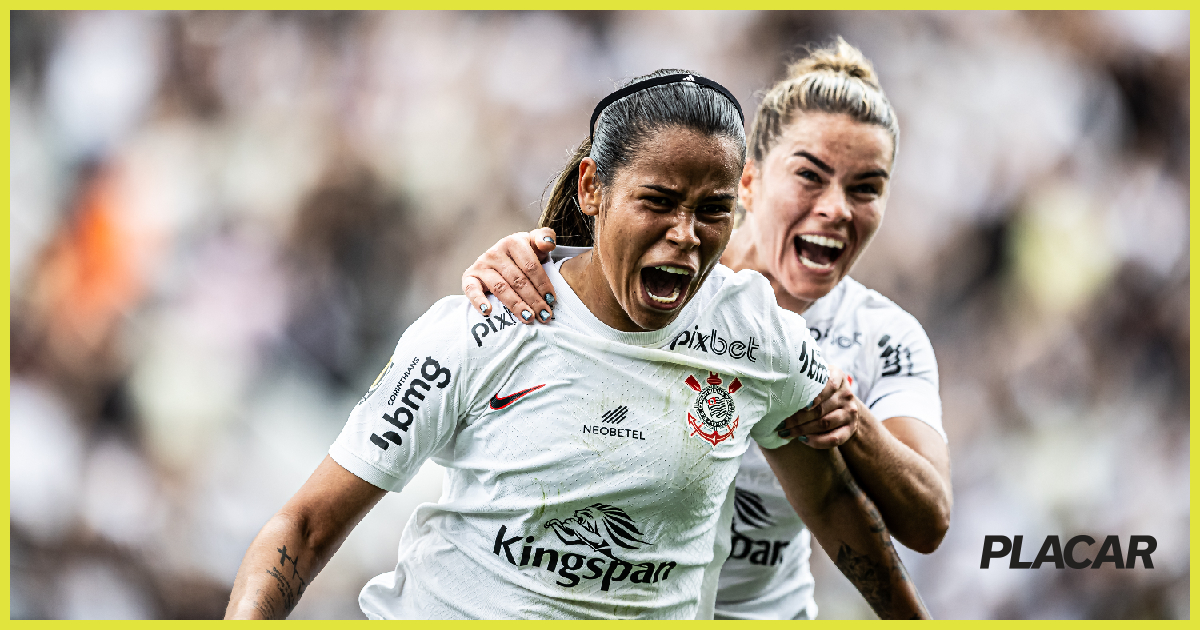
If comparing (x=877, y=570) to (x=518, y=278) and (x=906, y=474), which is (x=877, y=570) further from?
(x=518, y=278)

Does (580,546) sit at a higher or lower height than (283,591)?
higher

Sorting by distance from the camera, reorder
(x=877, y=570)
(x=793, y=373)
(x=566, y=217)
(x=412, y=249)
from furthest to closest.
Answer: (x=412, y=249) < (x=877, y=570) < (x=566, y=217) < (x=793, y=373)

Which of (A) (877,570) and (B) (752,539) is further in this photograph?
(B) (752,539)

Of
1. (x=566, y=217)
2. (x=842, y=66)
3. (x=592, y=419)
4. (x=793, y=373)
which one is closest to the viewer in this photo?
(x=592, y=419)

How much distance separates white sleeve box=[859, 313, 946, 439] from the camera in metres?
2.53

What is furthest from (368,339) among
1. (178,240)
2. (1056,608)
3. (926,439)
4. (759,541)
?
(1056,608)

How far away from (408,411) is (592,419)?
315mm

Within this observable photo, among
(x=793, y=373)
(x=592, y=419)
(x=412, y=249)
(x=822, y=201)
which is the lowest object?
(x=592, y=419)

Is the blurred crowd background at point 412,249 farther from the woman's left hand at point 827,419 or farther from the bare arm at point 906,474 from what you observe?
the woman's left hand at point 827,419

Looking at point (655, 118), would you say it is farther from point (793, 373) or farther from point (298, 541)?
point (298, 541)

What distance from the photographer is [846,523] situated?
91.6 inches

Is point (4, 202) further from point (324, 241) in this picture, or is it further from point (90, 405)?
point (324, 241)

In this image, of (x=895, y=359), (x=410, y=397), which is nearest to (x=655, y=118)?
(x=410, y=397)

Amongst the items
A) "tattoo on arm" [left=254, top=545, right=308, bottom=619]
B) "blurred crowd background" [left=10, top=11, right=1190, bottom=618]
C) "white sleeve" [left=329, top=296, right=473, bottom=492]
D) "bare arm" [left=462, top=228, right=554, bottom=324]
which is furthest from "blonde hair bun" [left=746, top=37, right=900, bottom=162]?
"blurred crowd background" [left=10, top=11, right=1190, bottom=618]
